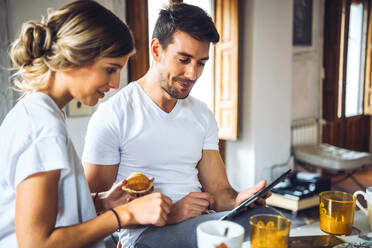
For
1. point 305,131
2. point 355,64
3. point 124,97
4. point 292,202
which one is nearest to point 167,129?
point 124,97

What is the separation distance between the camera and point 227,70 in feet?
12.0

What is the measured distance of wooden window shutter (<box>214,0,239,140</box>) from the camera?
3561 mm

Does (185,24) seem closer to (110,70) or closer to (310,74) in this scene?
(110,70)

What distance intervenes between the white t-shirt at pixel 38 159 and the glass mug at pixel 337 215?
62 cm

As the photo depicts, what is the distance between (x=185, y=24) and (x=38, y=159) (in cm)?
91

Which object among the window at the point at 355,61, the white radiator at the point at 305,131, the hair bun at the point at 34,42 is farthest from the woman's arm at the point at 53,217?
the window at the point at 355,61

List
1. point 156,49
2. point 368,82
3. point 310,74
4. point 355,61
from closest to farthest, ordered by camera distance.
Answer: point 156,49 → point 310,74 → point 355,61 → point 368,82

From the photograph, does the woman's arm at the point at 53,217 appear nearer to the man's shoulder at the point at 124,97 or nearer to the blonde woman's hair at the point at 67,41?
the blonde woman's hair at the point at 67,41

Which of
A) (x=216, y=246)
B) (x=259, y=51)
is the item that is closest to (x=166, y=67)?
(x=216, y=246)

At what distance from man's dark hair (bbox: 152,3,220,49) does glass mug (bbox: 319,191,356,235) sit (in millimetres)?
826

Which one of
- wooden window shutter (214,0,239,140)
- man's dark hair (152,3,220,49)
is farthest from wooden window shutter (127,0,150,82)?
man's dark hair (152,3,220,49)

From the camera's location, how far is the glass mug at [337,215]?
3.18ft

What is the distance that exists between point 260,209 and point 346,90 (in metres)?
4.31

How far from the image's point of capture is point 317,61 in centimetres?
461
